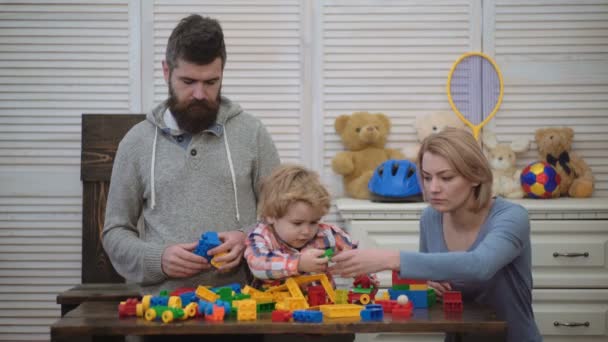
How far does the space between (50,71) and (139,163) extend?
1.54m

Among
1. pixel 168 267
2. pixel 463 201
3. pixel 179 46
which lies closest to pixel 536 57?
pixel 463 201

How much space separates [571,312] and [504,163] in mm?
736

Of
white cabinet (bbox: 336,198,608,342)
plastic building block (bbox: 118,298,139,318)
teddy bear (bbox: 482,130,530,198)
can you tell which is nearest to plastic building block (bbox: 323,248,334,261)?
plastic building block (bbox: 118,298,139,318)

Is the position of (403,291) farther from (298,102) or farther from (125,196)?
(298,102)

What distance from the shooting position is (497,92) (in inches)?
138

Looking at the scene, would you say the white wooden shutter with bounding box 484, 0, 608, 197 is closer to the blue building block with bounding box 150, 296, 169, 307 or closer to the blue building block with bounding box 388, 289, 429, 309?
the blue building block with bounding box 388, 289, 429, 309

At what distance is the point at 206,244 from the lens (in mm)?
1976

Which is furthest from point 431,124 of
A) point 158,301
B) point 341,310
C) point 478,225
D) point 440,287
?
point 158,301

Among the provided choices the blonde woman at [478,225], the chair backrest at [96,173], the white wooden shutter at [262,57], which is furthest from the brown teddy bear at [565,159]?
the chair backrest at [96,173]

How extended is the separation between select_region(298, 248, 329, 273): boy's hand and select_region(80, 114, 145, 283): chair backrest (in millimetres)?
1548

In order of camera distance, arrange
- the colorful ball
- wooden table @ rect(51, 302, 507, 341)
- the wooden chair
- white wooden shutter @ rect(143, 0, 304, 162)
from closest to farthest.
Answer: wooden table @ rect(51, 302, 507, 341), the wooden chair, the colorful ball, white wooden shutter @ rect(143, 0, 304, 162)

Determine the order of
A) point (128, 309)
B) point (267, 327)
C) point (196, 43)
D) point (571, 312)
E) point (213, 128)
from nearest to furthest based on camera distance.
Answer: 1. point (267, 327)
2. point (128, 309)
3. point (196, 43)
4. point (213, 128)
5. point (571, 312)

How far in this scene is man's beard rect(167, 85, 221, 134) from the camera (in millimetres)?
2166

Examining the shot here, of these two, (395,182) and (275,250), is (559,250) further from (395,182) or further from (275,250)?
(275,250)
